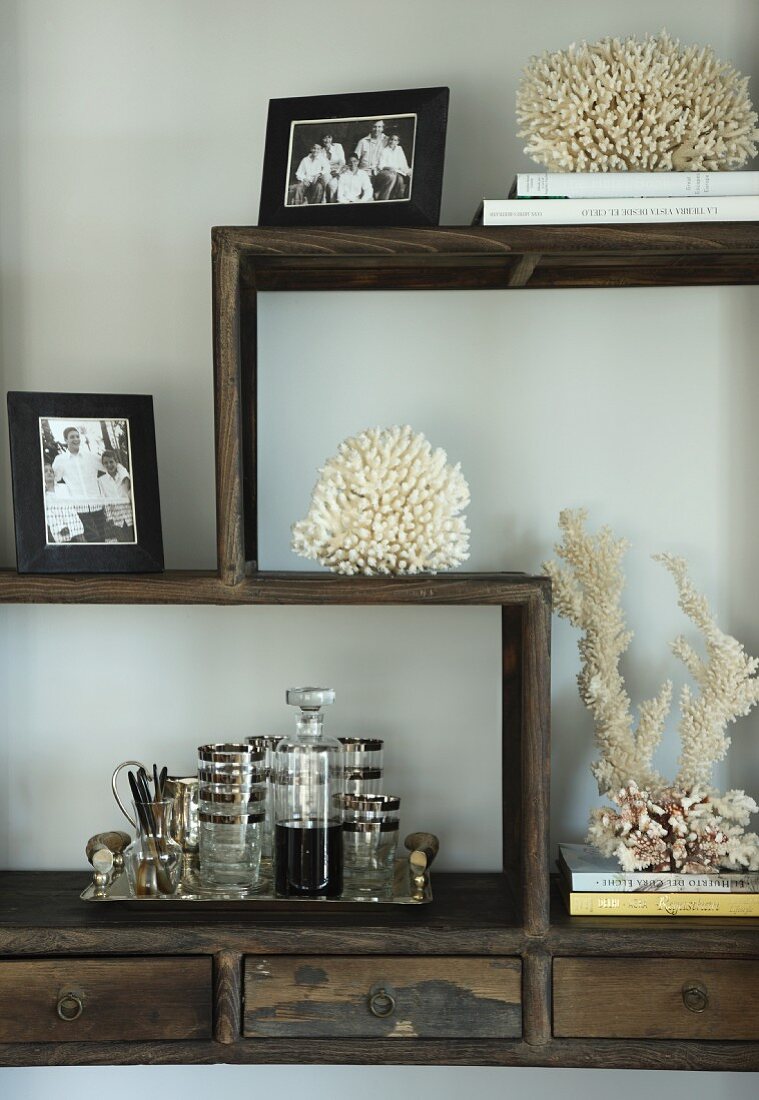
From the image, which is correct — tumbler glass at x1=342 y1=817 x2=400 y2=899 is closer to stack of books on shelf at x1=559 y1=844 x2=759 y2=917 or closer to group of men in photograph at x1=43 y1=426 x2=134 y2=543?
stack of books on shelf at x1=559 y1=844 x2=759 y2=917

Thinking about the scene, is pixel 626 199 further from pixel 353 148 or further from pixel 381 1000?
pixel 381 1000

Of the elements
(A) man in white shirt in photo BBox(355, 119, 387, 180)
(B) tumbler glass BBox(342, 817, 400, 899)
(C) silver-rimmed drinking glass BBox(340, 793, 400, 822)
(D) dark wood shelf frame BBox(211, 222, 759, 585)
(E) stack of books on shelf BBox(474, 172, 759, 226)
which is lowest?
(B) tumbler glass BBox(342, 817, 400, 899)

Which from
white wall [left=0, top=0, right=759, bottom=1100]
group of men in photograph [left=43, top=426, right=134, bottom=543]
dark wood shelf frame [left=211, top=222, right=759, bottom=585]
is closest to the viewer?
dark wood shelf frame [left=211, top=222, right=759, bottom=585]

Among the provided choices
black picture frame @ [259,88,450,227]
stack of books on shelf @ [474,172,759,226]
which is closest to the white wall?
black picture frame @ [259,88,450,227]

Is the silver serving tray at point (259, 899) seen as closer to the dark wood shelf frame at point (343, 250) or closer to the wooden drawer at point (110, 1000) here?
the wooden drawer at point (110, 1000)

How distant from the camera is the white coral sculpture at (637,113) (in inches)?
52.6

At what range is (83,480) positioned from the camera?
1.40 m

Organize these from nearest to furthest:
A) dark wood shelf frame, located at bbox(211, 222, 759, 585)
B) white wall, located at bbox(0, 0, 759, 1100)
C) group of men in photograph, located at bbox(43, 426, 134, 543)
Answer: dark wood shelf frame, located at bbox(211, 222, 759, 585), group of men in photograph, located at bbox(43, 426, 134, 543), white wall, located at bbox(0, 0, 759, 1100)

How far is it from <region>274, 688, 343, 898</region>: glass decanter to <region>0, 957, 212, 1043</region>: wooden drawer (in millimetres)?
155

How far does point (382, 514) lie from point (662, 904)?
0.62 m

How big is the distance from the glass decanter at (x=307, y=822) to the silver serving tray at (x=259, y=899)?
0.5 inches

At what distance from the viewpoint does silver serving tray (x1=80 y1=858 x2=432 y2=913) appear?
53.5 inches

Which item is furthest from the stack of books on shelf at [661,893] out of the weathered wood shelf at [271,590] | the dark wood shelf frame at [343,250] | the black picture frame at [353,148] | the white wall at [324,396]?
the black picture frame at [353,148]

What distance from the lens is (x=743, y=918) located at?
1.35 meters
